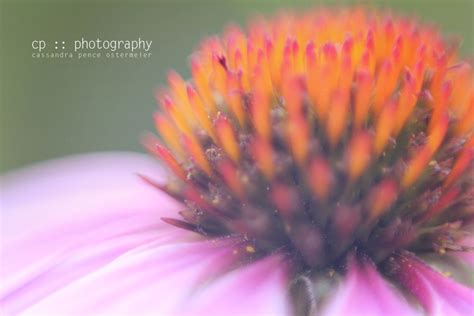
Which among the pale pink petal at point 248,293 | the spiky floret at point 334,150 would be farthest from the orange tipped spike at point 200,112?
the pale pink petal at point 248,293

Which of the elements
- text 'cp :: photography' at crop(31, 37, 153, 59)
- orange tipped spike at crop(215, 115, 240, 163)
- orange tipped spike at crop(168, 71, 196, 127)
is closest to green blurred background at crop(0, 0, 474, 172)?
text 'cp :: photography' at crop(31, 37, 153, 59)

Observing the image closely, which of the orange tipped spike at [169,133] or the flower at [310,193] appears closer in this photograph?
the flower at [310,193]

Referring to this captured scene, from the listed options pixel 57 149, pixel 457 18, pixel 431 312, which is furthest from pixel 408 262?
pixel 57 149

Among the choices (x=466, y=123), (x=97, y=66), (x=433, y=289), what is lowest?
(x=433, y=289)

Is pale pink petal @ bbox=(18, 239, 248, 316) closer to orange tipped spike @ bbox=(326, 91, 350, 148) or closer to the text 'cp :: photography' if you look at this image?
orange tipped spike @ bbox=(326, 91, 350, 148)

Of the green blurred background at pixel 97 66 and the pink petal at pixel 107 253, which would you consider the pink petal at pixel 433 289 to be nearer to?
the pink petal at pixel 107 253

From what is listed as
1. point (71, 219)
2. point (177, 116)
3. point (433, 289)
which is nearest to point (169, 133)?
point (177, 116)

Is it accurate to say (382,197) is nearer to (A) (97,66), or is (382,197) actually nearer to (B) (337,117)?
(B) (337,117)
